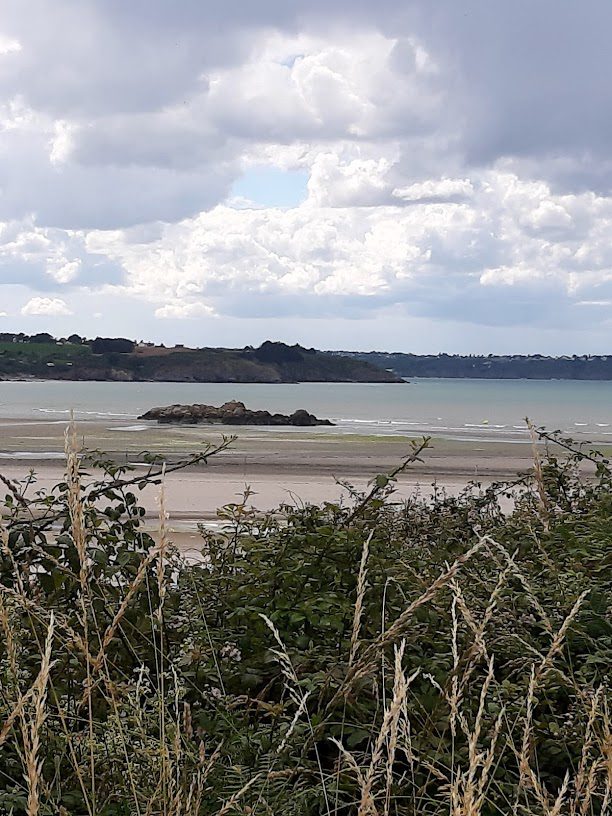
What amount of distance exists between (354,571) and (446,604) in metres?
0.38

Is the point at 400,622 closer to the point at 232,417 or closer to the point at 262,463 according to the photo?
the point at 262,463

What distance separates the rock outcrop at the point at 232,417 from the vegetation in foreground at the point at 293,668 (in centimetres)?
3495

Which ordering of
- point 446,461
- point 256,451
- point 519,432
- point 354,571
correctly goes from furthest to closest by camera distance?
point 519,432 < point 256,451 < point 446,461 < point 354,571

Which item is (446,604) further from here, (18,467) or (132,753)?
(18,467)

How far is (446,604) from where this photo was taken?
3.40 metres

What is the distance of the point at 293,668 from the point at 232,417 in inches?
1470

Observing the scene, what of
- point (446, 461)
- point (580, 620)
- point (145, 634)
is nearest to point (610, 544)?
point (580, 620)

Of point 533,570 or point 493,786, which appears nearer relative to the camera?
point 493,786

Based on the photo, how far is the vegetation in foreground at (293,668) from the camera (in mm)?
2311

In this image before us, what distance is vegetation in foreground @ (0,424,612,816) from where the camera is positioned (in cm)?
231

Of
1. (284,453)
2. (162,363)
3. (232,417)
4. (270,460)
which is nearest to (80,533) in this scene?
(270,460)

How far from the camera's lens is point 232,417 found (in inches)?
1578

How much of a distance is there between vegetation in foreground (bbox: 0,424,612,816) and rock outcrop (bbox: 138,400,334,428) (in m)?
35.0

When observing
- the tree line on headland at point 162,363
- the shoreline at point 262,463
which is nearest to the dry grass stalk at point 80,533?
the shoreline at point 262,463
